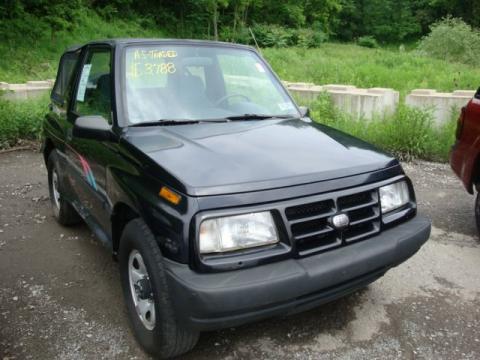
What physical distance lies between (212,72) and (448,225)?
9.63 feet

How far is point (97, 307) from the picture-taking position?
127 inches

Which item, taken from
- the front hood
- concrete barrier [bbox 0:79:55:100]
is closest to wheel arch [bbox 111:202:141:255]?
the front hood

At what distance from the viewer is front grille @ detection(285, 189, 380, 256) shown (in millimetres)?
2352

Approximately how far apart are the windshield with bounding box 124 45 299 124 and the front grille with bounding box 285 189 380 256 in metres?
1.18

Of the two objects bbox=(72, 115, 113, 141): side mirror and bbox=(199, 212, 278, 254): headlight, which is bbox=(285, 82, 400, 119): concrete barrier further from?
bbox=(199, 212, 278, 254): headlight

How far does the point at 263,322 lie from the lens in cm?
304

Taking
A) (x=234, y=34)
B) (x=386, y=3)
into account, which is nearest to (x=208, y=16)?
(x=234, y=34)

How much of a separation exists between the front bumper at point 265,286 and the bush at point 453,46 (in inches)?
695

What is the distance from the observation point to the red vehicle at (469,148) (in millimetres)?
4082

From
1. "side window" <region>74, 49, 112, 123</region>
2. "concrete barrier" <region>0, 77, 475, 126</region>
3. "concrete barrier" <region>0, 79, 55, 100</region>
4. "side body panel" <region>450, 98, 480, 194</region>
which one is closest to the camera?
"side window" <region>74, 49, 112, 123</region>

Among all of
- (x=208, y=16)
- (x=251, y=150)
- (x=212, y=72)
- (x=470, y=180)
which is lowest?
(x=470, y=180)

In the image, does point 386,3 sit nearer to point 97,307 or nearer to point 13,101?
point 13,101

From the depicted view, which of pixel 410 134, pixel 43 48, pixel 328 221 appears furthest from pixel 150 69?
pixel 43 48

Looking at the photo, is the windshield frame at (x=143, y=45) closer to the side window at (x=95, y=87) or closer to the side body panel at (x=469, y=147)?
the side window at (x=95, y=87)
